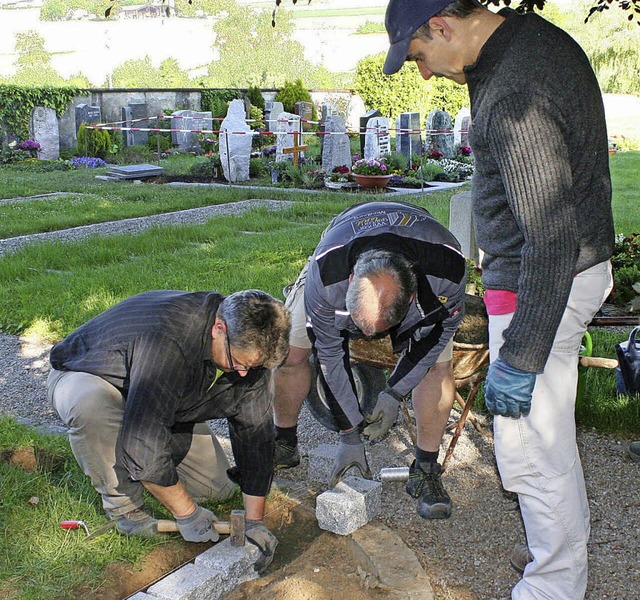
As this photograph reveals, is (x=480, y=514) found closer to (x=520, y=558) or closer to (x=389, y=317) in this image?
(x=520, y=558)

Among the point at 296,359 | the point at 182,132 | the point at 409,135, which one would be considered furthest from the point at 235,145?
the point at 296,359

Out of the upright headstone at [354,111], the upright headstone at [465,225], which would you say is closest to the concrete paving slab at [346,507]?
the upright headstone at [465,225]

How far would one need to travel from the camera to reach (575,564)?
242 centimetres

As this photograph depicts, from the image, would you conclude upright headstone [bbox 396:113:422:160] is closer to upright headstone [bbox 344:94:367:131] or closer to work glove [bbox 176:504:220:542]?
upright headstone [bbox 344:94:367:131]

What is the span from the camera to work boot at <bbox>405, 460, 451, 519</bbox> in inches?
132

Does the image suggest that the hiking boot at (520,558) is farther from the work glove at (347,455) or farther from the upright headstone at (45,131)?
the upright headstone at (45,131)

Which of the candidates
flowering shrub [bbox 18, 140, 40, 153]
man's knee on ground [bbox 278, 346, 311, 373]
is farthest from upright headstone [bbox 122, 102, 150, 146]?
man's knee on ground [bbox 278, 346, 311, 373]

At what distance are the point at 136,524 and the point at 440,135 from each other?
15.7 metres

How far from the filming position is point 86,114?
20000 mm

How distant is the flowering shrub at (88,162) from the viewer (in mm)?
17719

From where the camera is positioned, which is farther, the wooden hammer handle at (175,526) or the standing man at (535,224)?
the wooden hammer handle at (175,526)

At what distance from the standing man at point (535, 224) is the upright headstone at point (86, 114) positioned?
19.1m

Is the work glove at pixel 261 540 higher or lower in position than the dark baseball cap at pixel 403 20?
lower

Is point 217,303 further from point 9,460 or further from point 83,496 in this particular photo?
point 9,460
